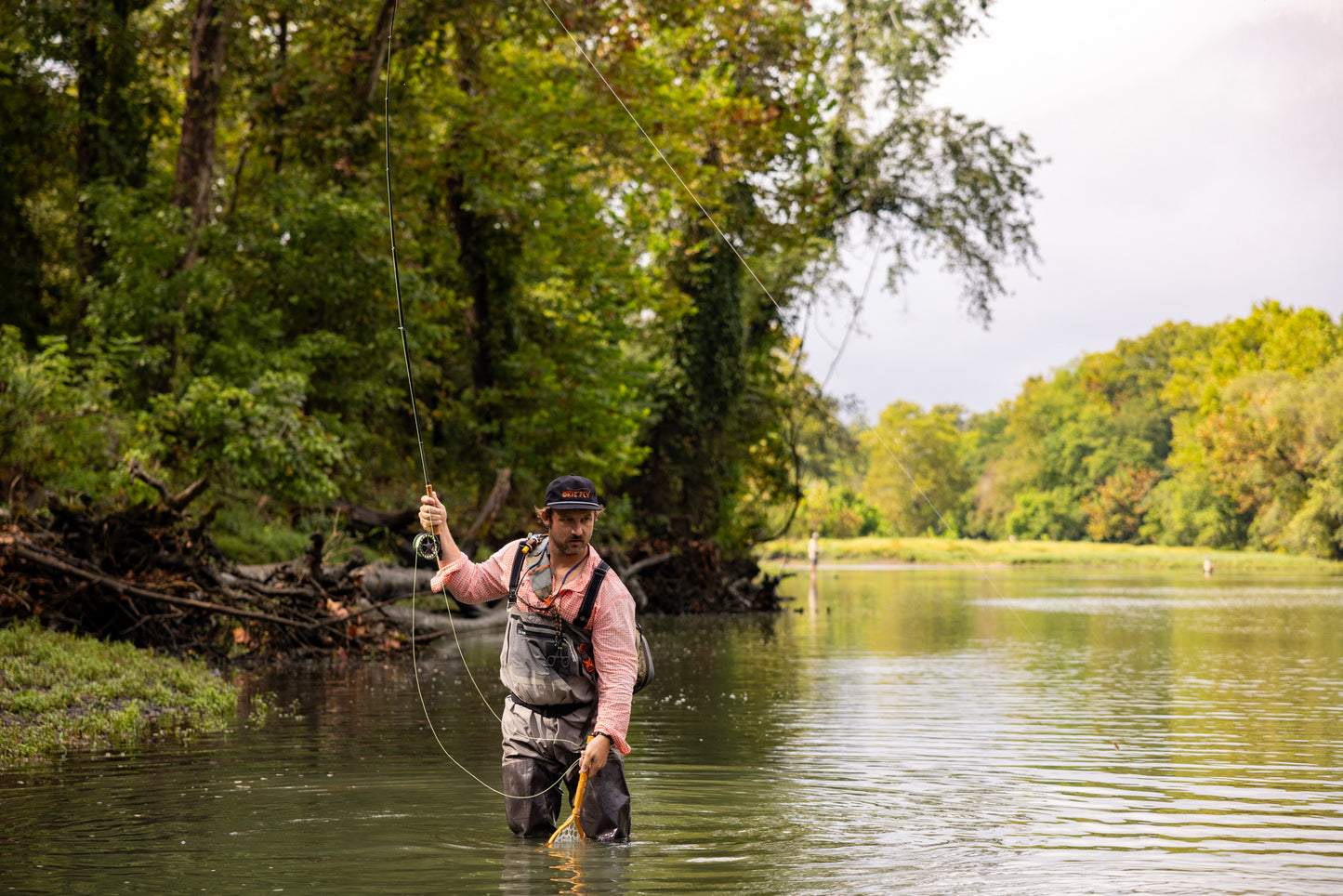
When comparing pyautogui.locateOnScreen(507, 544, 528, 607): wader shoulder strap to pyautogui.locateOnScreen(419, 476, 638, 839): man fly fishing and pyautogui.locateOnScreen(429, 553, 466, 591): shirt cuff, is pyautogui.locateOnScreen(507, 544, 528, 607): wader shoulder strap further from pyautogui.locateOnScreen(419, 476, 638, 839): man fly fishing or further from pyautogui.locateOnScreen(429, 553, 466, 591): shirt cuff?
pyautogui.locateOnScreen(429, 553, 466, 591): shirt cuff

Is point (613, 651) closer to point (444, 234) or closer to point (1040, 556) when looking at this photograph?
point (444, 234)

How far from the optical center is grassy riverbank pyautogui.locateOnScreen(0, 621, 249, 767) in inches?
399

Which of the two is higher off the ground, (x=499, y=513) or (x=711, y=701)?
(x=499, y=513)

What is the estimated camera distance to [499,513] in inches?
1048

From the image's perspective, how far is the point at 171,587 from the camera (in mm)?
14102

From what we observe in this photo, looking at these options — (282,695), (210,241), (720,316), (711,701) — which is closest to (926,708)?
(711,701)

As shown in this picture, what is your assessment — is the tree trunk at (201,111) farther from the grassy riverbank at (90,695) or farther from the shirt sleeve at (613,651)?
the shirt sleeve at (613,651)

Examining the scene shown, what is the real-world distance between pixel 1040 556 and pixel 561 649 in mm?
Result: 77067

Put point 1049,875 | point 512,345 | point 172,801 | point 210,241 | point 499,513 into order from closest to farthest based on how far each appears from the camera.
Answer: point 1049,875, point 172,801, point 210,241, point 499,513, point 512,345

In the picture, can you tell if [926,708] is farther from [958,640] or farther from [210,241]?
[210,241]

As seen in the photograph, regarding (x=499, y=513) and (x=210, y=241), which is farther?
(x=499, y=513)

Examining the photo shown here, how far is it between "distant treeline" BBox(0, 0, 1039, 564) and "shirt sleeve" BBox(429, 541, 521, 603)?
29.6 ft

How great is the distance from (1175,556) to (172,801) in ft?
262

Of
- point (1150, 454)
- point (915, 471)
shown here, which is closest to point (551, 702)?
point (1150, 454)
